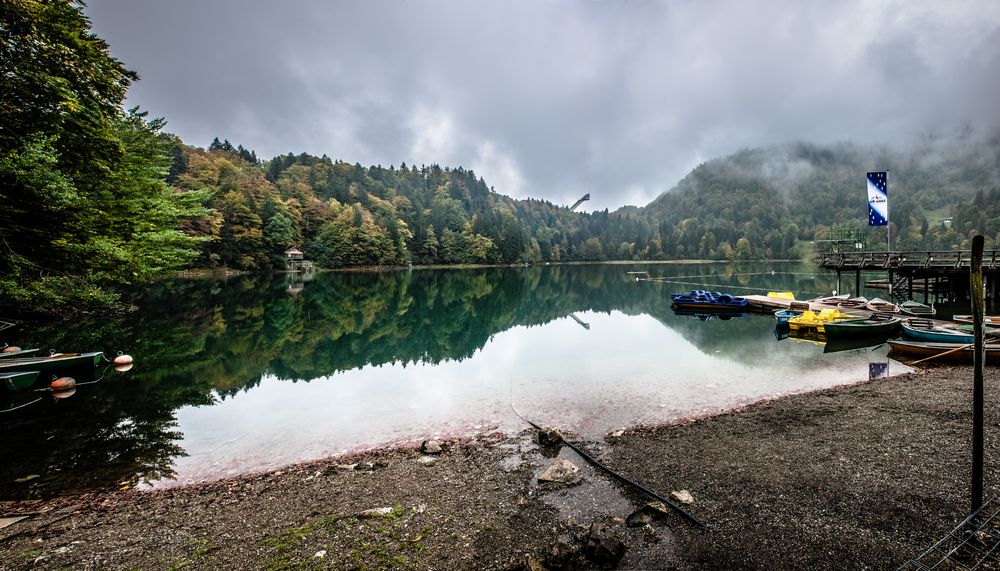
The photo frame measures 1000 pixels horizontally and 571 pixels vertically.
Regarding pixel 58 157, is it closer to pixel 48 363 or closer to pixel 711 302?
pixel 48 363

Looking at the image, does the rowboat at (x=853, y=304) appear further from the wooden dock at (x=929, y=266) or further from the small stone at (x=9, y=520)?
the small stone at (x=9, y=520)

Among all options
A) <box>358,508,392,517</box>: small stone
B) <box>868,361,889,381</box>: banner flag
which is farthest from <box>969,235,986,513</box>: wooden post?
<box>868,361,889,381</box>: banner flag

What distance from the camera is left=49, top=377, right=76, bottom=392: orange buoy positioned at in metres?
14.9

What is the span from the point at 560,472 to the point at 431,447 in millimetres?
3392

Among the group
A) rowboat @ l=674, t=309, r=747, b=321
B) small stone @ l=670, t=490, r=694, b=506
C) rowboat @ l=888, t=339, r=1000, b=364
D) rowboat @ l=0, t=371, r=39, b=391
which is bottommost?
rowboat @ l=674, t=309, r=747, b=321

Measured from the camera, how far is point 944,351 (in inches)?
733

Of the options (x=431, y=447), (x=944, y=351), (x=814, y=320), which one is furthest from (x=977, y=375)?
(x=814, y=320)

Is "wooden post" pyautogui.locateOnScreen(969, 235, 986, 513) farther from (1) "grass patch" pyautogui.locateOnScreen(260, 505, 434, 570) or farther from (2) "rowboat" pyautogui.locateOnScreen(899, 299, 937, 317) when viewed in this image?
(2) "rowboat" pyautogui.locateOnScreen(899, 299, 937, 317)

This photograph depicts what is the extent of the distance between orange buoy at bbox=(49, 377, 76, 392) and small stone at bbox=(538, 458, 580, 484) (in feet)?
57.2

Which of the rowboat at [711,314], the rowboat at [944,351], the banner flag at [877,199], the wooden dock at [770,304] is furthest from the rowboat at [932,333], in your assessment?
the rowboat at [711,314]

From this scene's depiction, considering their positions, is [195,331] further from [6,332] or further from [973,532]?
[973,532]

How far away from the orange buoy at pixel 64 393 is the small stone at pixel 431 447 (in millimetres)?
13600

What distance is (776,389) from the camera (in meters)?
16.0

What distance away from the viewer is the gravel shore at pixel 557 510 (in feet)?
19.5
